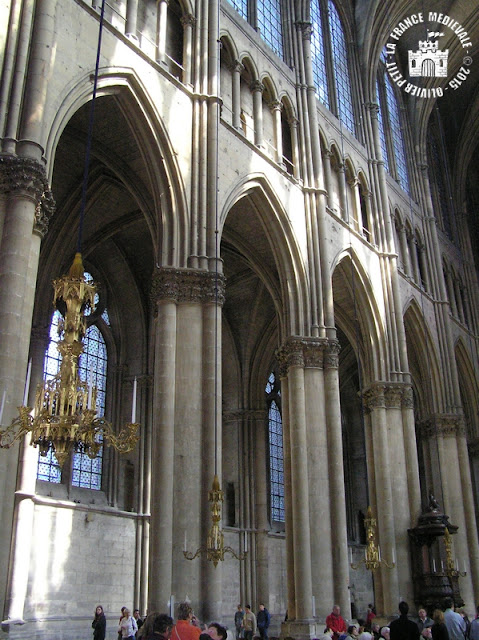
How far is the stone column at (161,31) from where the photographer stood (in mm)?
15453

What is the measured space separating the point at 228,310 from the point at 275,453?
577 cm

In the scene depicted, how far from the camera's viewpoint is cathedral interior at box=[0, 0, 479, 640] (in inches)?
481

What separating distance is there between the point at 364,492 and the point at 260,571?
924cm

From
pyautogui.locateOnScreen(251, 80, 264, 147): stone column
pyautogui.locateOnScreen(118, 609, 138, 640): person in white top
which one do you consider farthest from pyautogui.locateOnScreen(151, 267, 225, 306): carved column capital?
pyautogui.locateOnScreen(118, 609, 138, 640): person in white top

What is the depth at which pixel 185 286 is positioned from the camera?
14.2 meters

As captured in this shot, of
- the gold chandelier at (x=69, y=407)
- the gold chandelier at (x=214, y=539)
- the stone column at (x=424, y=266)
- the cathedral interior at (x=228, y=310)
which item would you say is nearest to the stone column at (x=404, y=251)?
the cathedral interior at (x=228, y=310)

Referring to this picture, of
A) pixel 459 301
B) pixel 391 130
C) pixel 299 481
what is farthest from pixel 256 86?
pixel 459 301

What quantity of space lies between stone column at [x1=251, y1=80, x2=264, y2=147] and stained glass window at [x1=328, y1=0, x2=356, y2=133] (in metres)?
5.82

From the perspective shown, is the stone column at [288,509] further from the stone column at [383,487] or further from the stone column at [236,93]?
the stone column at [236,93]

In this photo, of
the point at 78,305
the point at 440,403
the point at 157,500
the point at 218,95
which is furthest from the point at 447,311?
the point at 78,305

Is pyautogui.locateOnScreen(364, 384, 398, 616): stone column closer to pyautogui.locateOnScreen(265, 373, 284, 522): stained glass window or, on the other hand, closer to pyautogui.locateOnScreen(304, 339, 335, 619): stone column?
pyautogui.locateOnScreen(304, 339, 335, 619): stone column

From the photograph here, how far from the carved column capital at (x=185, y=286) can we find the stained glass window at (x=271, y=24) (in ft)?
31.0

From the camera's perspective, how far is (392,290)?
23703mm

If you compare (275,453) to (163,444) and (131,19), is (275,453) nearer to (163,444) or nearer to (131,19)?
(163,444)
